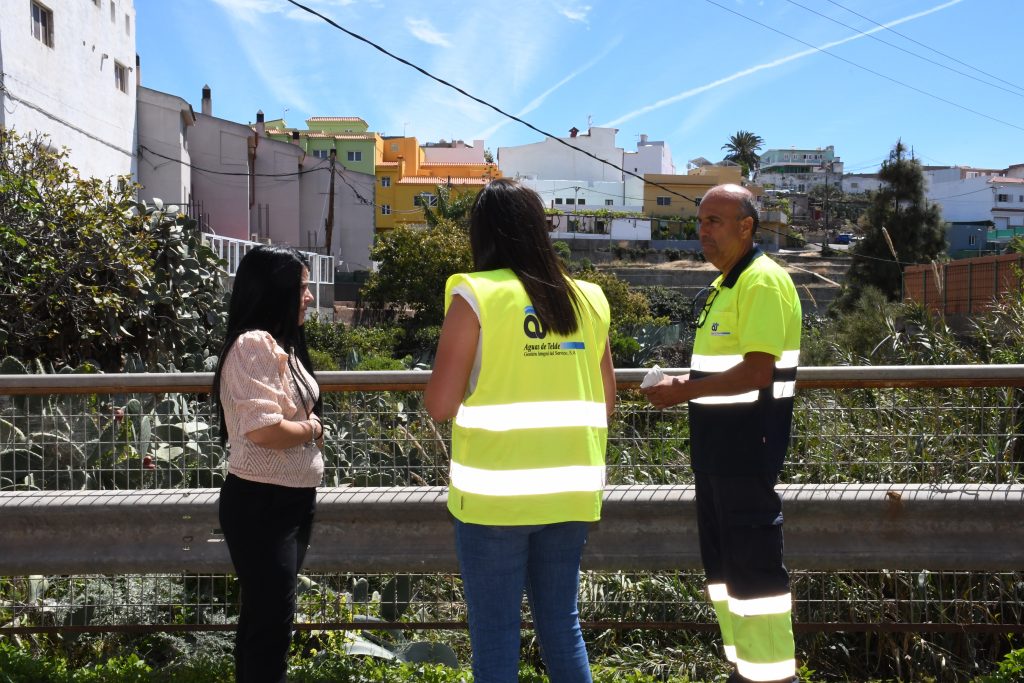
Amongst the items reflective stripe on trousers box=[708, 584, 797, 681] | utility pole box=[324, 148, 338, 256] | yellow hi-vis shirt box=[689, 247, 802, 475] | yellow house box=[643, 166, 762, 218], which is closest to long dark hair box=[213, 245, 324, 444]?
yellow hi-vis shirt box=[689, 247, 802, 475]

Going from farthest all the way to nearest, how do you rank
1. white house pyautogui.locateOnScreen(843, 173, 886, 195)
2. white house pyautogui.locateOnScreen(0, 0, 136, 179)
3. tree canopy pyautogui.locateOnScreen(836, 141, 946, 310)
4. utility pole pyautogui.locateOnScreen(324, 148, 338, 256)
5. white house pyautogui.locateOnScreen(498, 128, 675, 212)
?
white house pyautogui.locateOnScreen(843, 173, 886, 195) → white house pyautogui.locateOnScreen(498, 128, 675, 212) → utility pole pyautogui.locateOnScreen(324, 148, 338, 256) → tree canopy pyautogui.locateOnScreen(836, 141, 946, 310) → white house pyautogui.locateOnScreen(0, 0, 136, 179)

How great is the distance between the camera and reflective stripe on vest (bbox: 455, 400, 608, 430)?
2.61 metres

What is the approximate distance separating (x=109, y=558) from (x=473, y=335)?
83.8 inches

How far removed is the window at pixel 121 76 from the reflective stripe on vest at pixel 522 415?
2854cm

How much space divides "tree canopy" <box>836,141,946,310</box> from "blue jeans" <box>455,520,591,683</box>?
3978 cm

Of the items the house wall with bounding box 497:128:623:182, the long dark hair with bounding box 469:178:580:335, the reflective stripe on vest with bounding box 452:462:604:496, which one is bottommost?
the reflective stripe on vest with bounding box 452:462:604:496

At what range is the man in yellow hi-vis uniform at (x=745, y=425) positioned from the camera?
3166mm

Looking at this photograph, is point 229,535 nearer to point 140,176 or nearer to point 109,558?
point 109,558

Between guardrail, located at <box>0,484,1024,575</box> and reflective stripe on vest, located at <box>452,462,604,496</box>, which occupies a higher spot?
reflective stripe on vest, located at <box>452,462,604,496</box>

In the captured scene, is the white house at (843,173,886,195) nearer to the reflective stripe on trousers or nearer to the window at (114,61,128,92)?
the window at (114,61,128,92)

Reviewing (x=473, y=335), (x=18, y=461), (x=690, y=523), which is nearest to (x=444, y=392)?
(x=473, y=335)

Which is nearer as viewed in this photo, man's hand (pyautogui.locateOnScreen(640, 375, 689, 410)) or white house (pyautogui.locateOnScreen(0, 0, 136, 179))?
man's hand (pyautogui.locateOnScreen(640, 375, 689, 410))

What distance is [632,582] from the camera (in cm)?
441

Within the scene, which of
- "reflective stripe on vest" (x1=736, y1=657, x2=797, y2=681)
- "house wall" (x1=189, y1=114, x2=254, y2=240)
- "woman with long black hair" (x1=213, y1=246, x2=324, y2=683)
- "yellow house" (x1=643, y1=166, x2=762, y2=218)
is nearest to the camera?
"woman with long black hair" (x1=213, y1=246, x2=324, y2=683)
